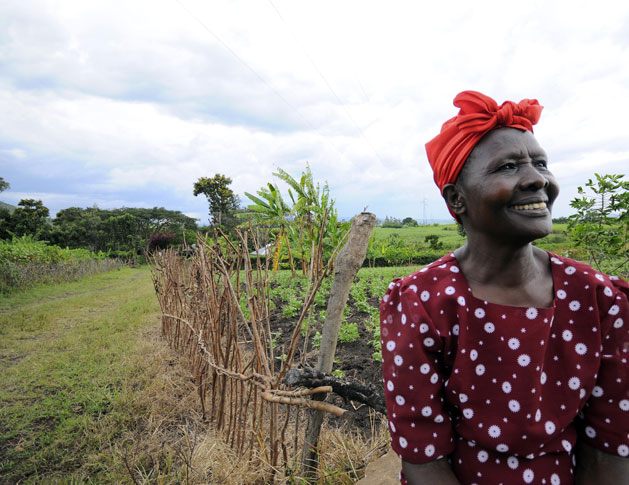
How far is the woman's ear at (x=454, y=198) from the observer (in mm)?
1104

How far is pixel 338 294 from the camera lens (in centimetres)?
193

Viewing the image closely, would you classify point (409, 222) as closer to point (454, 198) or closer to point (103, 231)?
point (103, 231)

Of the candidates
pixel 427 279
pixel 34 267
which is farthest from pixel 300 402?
pixel 34 267

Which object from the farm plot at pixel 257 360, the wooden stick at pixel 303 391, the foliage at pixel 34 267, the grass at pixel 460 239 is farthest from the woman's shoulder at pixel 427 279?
the foliage at pixel 34 267

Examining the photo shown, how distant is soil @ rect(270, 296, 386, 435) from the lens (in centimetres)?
309

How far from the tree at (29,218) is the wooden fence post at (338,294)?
2531cm

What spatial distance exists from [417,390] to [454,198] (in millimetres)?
573

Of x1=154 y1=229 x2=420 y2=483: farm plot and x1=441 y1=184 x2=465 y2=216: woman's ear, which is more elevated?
x1=441 y1=184 x2=465 y2=216: woman's ear

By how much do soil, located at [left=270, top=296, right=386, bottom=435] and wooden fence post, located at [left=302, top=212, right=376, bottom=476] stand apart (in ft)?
2.19

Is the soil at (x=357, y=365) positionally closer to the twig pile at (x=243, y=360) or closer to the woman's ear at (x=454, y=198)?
the twig pile at (x=243, y=360)

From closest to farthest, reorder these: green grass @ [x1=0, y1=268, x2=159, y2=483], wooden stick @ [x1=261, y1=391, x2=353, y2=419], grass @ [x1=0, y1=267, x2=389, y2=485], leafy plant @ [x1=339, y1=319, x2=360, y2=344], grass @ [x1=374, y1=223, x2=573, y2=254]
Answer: wooden stick @ [x1=261, y1=391, x2=353, y2=419] → grass @ [x1=0, y1=267, x2=389, y2=485] → green grass @ [x1=0, y1=268, x2=159, y2=483] → leafy plant @ [x1=339, y1=319, x2=360, y2=344] → grass @ [x1=374, y1=223, x2=573, y2=254]

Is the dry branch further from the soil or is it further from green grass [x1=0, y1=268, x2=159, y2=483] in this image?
green grass [x1=0, y1=268, x2=159, y2=483]

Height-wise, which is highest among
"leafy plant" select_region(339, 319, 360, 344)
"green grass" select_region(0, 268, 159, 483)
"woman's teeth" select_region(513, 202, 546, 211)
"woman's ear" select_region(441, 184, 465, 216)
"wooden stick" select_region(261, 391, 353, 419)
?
"woman's ear" select_region(441, 184, 465, 216)

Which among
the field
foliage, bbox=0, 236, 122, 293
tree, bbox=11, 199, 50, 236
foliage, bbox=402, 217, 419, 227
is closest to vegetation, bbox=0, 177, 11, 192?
→ tree, bbox=11, 199, 50, 236
